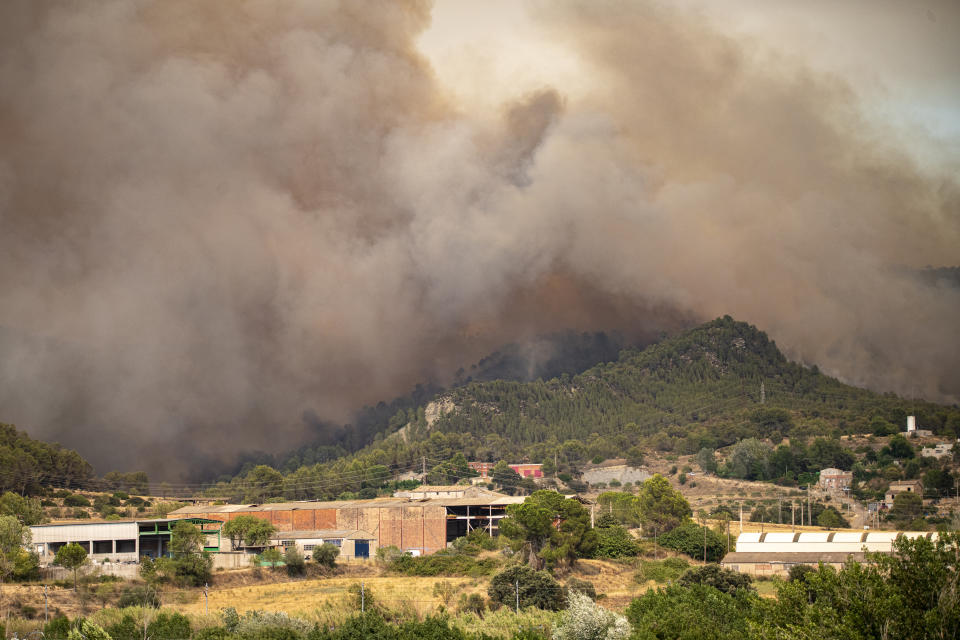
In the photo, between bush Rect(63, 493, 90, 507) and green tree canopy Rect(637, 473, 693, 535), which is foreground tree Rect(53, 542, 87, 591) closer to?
bush Rect(63, 493, 90, 507)

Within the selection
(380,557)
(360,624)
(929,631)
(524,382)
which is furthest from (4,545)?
(524,382)

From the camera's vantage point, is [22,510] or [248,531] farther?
[22,510]

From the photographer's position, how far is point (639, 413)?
6924 inches

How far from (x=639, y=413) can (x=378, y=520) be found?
97.3 m

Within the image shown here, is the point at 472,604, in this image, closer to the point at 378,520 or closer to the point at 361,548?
the point at 361,548

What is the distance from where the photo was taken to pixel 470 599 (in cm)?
5441

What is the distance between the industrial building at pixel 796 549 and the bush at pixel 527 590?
15866 mm

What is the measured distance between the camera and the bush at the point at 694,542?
73.5 metres

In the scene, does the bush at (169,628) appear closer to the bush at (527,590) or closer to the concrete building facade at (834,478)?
the bush at (527,590)

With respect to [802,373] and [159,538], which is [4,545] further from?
[802,373]

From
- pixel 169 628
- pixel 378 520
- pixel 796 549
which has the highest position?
pixel 169 628

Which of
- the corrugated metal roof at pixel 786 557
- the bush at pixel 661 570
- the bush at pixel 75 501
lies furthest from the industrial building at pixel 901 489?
the bush at pixel 75 501

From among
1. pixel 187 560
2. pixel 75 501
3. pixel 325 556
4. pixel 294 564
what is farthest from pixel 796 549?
pixel 75 501

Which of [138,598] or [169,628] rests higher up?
[169,628]
